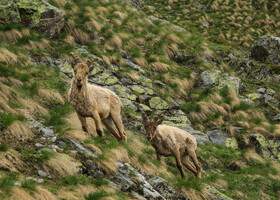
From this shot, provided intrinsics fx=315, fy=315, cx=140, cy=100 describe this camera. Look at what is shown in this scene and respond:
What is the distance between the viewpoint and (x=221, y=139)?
17031 mm

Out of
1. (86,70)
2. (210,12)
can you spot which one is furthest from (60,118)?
(210,12)

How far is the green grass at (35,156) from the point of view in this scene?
26.1 ft

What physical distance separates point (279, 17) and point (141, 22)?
2046 centimetres

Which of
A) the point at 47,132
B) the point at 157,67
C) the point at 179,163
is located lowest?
the point at 179,163

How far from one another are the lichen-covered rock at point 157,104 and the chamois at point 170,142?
15.1ft

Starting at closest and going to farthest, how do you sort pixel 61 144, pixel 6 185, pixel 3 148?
1. pixel 6 185
2. pixel 3 148
3. pixel 61 144

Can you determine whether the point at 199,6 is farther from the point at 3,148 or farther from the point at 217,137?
the point at 3,148

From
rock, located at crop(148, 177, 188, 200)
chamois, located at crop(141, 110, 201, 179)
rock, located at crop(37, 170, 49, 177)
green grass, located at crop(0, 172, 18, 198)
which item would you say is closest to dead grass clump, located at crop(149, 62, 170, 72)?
chamois, located at crop(141, 110, 201, 179)

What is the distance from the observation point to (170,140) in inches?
455

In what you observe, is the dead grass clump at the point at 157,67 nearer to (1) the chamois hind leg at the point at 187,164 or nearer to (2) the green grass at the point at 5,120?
(1) the chamois hind leg at the point at 187,164

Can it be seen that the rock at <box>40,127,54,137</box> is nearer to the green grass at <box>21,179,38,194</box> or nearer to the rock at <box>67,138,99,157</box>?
the rock at <box>67,138,99,157</box>

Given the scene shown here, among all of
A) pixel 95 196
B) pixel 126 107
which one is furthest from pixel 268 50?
pixel 95 196

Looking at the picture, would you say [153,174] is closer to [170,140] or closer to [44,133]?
[170,140]

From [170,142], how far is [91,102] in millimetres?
3359
